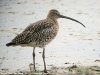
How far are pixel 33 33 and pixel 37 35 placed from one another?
0.09m

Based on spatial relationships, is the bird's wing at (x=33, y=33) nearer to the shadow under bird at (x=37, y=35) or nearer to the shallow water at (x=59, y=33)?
the shadow under bird at (x=37, y=35)

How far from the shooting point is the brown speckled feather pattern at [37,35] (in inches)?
384

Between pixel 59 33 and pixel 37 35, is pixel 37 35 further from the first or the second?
pixel 59 33

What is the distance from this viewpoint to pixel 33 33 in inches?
389

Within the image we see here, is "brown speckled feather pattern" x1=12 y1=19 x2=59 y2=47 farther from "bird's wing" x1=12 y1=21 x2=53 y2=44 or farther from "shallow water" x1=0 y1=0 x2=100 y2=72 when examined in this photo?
"shallow water" x1=0 y1=0 x2=100 y2=72

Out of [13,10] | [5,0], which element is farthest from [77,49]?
[5,0]

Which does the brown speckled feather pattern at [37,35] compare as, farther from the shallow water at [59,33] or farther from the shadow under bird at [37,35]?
the shallow water at [59,33]

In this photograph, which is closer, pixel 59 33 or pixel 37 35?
pixel 37 35

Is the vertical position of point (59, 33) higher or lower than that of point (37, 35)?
higher

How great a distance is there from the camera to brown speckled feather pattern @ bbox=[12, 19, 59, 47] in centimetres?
975

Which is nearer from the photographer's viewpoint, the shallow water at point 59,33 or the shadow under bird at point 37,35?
the shadow under bird at point 37,35

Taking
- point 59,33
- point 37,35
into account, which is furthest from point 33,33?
point 59,33

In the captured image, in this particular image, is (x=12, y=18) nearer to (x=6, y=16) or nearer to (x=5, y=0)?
(x=6, y=16)

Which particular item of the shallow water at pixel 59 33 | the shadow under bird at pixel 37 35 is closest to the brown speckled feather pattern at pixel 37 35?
the shadow under bird at pixel 37 35
